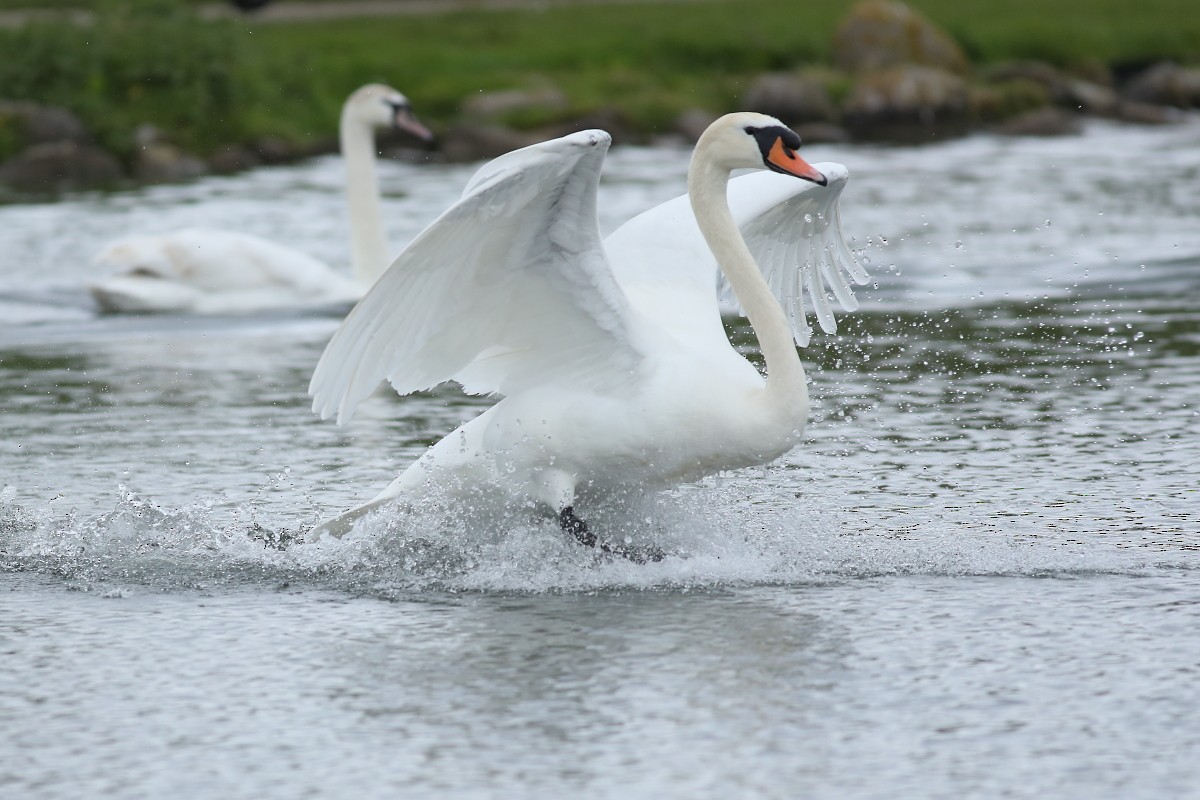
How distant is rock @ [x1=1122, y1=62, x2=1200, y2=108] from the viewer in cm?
3044

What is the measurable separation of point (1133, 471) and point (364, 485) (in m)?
3.14

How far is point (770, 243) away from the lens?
333 inches

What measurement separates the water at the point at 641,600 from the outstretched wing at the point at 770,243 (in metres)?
0.75

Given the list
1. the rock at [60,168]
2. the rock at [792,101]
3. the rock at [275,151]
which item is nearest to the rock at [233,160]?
the rock at [275,151]

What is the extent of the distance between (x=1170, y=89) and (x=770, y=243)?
23.7m

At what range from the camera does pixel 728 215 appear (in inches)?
279

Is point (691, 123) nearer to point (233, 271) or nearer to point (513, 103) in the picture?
point (513, 103)

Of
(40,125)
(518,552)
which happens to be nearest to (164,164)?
(40,125)

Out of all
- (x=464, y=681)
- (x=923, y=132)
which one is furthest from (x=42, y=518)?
(x=923, y=132)

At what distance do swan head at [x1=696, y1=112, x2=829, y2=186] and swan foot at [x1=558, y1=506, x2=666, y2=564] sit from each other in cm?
133

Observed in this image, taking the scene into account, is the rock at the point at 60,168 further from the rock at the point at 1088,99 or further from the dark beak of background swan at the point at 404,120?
the rock at the point at 1088,99

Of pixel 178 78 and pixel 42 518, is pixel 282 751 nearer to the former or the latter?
pixel 42 518


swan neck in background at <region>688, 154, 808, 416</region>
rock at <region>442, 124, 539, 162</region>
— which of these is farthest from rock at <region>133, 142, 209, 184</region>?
swan neck in background at <region>688, 154, 808, 416</region>

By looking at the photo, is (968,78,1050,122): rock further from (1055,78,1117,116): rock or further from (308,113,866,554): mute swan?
(308,113,866,554): mute swan
